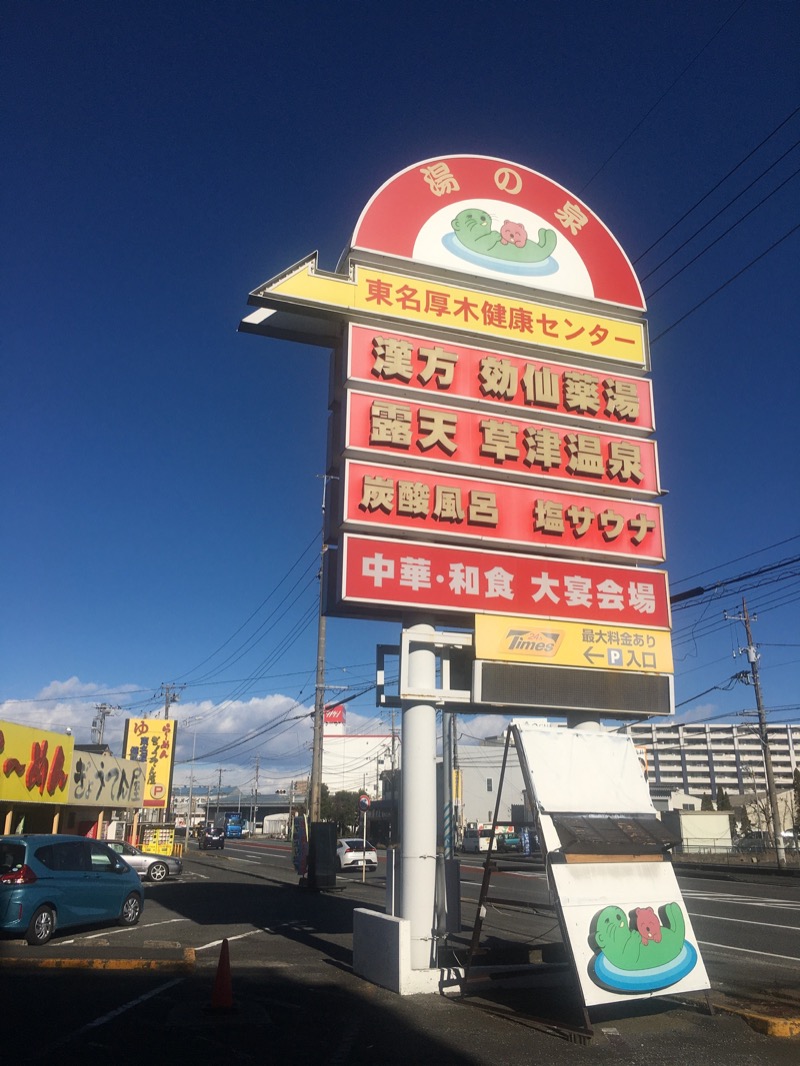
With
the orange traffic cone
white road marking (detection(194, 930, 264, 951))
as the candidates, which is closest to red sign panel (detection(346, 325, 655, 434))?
the orange traffic cone

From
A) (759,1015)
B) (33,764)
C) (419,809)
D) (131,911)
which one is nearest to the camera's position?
(759,1015)

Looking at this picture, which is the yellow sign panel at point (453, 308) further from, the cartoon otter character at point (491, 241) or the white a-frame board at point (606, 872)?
the white a-frame board at point (606, 872)

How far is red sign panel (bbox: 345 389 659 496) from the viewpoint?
1100 cm

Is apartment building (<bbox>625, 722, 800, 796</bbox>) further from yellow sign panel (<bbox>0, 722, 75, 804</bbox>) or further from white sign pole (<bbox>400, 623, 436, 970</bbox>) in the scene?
white sign pole (<bbox>400, 623, 436, 970</bbox>)

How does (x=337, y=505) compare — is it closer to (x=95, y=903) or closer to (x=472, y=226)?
(x=472, y=226)

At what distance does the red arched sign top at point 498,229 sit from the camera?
40.2 feet

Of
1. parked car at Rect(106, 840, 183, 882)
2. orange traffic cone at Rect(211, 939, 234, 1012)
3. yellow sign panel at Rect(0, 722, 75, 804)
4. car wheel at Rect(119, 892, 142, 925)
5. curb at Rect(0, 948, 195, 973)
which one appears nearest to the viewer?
orange traffic cone at Rect(211, 939, 234, 1012)

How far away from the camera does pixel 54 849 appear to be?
43.9 feet

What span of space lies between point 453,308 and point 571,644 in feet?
17.0

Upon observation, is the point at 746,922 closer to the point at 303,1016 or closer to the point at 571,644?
the point at 571,644

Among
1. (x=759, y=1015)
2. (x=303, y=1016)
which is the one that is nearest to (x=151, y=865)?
(x=303, y=1016)

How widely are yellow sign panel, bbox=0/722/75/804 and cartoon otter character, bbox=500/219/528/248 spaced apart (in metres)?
17.8

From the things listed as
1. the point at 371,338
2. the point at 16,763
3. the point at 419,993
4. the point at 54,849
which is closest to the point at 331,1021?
the point at 419,993

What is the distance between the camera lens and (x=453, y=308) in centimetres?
1206
